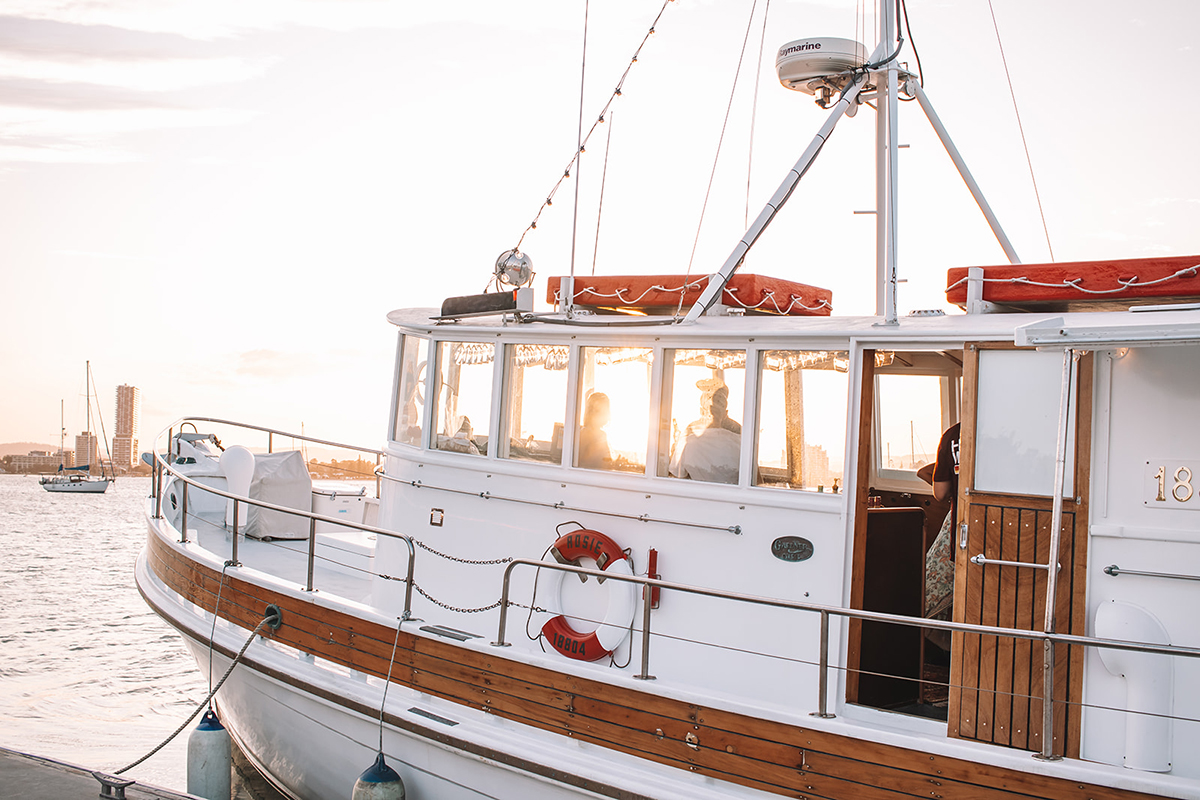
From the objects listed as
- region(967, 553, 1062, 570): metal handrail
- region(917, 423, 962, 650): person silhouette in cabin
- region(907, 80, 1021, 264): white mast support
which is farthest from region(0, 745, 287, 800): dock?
region(907, 80, 1021, 264): white mast support

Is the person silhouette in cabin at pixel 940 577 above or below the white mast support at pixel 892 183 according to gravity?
below

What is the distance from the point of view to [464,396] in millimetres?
6562

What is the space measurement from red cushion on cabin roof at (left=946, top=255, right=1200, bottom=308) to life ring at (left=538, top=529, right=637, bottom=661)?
2418 mm

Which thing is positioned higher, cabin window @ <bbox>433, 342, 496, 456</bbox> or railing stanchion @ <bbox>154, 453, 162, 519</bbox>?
cabin window @ <bbox>433, 342, 496, 456</bbox>

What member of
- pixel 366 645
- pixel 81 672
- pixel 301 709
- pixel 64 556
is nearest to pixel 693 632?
pixel 366 645

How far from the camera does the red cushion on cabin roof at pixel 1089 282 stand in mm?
4527

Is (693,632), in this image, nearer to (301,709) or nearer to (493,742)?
(493,742)

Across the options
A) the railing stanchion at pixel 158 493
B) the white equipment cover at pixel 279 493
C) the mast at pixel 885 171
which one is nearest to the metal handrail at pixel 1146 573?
the mast at pixel 885 171

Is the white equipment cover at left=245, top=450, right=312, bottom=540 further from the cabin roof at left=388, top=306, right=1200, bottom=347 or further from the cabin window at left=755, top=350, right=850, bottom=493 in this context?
the cabin window at left=755, top=350, right=850, bottom=493

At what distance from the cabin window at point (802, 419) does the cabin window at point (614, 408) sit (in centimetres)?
75

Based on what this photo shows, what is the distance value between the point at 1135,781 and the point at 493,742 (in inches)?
122

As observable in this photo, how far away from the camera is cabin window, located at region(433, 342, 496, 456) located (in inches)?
252

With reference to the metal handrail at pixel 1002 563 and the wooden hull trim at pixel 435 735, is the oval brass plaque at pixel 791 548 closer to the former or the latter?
the metal handrail at pixel 1002 563

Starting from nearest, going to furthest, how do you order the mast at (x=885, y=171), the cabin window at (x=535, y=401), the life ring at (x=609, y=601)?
the mast at (x=885, y=171)
the life ring at (x=609, y=601)
the cabin window at (x=535, y=401)
